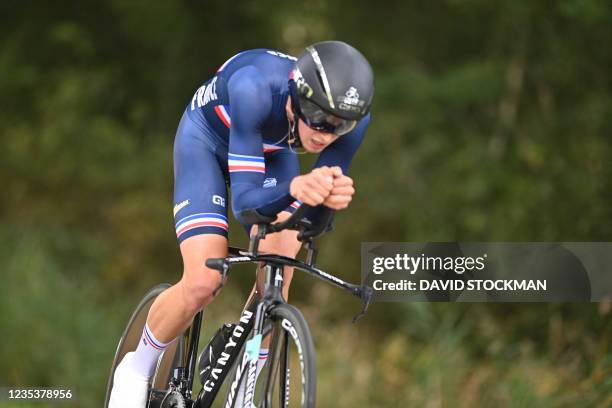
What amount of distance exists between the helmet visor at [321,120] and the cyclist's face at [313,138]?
31mm

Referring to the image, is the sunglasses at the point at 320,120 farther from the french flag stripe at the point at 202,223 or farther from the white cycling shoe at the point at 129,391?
the white cycling shoe at the point at 129,391

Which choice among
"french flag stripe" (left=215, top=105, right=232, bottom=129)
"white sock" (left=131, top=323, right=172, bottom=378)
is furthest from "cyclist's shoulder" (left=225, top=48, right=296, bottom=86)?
"white sock" (left=131, top=323, right=172, bottom=378)

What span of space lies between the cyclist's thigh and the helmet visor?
0.60 meters

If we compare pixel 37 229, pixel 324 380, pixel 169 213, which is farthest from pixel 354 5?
pixel 324 380

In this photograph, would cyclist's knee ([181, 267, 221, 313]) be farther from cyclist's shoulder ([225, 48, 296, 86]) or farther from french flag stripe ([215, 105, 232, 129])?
cyclist's shoulder ([225, 48, 296, 86])

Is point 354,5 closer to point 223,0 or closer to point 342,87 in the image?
point 223,0

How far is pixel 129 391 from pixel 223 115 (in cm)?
128

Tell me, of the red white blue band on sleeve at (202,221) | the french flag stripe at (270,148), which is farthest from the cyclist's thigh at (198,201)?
the french flag stripe at (270,148)

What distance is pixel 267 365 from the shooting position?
383 cm

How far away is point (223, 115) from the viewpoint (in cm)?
431

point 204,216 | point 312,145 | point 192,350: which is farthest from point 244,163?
point 192,350

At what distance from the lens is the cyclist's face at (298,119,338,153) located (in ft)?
12.6

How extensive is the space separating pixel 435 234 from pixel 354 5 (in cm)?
391

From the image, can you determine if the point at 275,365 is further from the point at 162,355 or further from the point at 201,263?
the point at 162,355
